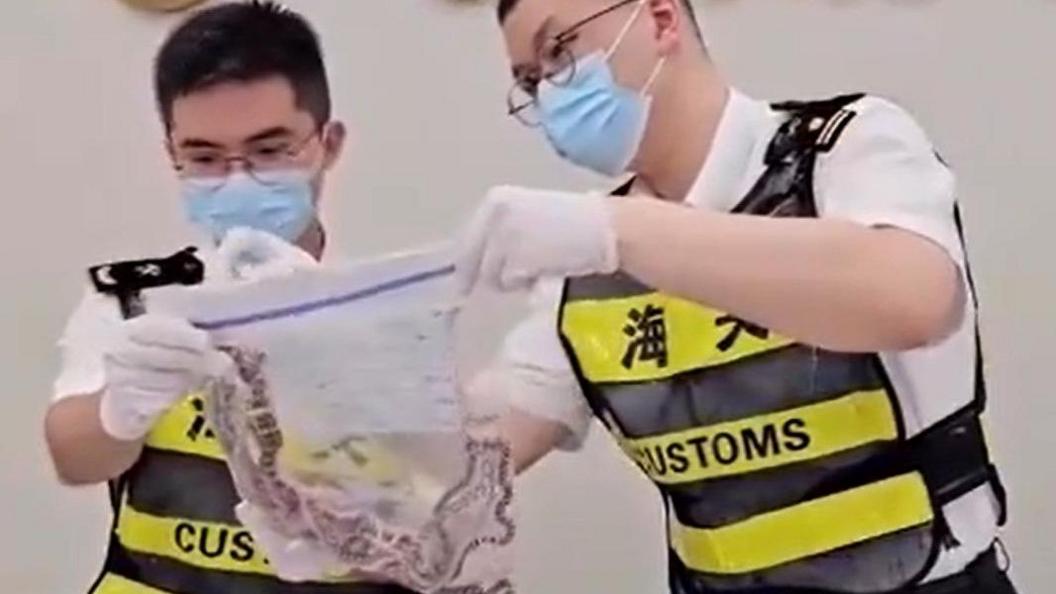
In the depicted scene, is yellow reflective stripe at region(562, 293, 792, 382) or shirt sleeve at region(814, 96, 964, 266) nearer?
shirt sleeve at region(814, 96, 964, 266)

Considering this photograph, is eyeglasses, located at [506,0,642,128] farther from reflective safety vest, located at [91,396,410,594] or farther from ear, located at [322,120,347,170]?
reflective safety vest, located at [91,396,410,594]

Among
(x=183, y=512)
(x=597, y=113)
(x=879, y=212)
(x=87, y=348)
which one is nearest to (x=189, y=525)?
(x=183, y=512)

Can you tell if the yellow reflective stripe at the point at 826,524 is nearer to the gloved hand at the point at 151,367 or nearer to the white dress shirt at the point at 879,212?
the white dress shirt at the point at 879,212

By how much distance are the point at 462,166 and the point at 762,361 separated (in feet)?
1.89

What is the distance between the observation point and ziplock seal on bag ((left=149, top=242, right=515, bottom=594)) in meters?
1.06

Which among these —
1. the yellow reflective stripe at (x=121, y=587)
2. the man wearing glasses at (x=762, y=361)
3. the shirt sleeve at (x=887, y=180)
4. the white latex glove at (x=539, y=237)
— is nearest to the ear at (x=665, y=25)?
the man wearing glasses at (x=762, y=361)

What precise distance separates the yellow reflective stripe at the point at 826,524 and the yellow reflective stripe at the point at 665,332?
0.32 feet

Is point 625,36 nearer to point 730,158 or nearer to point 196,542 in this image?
point 730,158

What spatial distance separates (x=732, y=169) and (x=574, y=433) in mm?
242

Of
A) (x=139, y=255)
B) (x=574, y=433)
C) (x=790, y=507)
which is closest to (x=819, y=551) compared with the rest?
(x=790, y=507)

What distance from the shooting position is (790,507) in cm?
122

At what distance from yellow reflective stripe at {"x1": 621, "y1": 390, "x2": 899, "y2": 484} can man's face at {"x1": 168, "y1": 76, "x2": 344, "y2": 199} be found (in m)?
0.29

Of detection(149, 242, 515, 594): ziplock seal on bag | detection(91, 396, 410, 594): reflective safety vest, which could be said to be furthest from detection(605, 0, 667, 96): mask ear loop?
detection(91, 396, 410, 594): reflective safety vest

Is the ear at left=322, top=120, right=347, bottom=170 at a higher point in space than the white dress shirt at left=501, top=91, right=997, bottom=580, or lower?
higher
